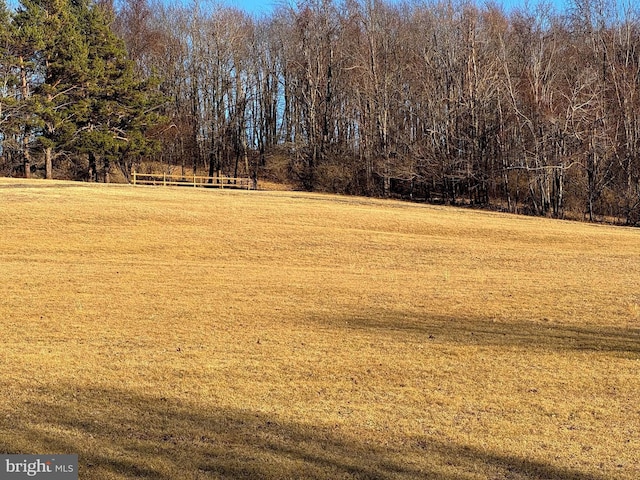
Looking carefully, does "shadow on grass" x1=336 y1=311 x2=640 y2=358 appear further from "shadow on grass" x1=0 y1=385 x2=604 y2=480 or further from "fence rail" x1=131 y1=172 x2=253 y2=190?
"fence rail" x1=131 y1=172 x2=253 y2=190

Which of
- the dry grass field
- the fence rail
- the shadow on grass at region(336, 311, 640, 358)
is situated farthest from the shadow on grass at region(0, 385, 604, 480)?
the fence rail

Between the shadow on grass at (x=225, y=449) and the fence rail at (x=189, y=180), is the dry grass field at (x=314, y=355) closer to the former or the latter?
the shadow on grass at (x=225, y=449)

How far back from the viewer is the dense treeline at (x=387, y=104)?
140ft

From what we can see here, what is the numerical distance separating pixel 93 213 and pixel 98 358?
19.7 meters

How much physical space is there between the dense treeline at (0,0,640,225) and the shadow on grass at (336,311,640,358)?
3038 centimetres

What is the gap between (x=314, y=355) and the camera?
1025 cm

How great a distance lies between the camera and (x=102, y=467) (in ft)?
→ 17.8

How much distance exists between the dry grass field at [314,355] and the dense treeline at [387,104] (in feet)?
63.3

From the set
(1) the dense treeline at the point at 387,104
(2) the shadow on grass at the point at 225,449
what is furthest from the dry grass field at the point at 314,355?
(1) the dense treeline at the point at 387,104

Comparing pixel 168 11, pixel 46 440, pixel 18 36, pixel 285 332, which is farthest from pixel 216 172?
pixel 46 440

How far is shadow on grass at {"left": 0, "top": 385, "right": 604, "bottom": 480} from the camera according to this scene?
216 inches

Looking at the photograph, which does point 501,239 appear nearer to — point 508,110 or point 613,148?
point 613,148

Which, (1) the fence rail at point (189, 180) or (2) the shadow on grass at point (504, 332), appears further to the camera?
(1) the fence rail at point (189, 180)

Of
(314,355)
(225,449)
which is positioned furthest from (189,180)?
(225,449)
